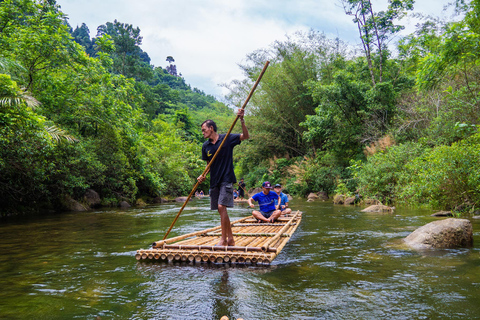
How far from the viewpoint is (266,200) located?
7.52m

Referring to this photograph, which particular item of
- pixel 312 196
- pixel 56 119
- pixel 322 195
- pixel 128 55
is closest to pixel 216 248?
pixel 56 119

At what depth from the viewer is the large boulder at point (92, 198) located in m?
15.2

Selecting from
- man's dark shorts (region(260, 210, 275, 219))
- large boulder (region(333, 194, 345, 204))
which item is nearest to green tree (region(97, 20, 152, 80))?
large boulder (region(333, 194, 345, 204))

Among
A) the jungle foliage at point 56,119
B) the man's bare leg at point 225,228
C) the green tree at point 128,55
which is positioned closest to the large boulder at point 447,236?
the man's bare leg at point 225,228

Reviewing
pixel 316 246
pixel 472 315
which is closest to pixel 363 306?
pixel 472 315

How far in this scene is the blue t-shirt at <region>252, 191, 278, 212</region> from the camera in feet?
24.5

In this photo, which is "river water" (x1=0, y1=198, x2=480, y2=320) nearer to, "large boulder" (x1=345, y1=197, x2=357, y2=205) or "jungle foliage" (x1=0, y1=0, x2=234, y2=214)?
"jungle foliage" (x1=0, y1=0, x2=234, y2=214)

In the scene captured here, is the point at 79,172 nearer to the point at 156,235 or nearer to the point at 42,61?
the point at 42,61

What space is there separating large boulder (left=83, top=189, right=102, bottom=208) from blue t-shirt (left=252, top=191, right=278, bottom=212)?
1045 centimetres

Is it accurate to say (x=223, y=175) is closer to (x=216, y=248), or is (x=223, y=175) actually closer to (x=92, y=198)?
(x=216, y=248)

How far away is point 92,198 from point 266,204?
10722mm

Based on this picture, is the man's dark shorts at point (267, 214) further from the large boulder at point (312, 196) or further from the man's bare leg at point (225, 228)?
the large boulder at point (312, 196)

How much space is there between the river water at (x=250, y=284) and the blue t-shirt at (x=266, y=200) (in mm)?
1770

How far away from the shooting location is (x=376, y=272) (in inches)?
155
